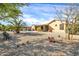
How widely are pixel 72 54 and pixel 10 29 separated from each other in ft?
2.04

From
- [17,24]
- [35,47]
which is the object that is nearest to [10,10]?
[17,24]

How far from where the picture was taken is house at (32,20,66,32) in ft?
5.51

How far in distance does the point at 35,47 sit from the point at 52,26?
25 centimetres

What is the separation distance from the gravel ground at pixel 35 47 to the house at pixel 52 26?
5cm

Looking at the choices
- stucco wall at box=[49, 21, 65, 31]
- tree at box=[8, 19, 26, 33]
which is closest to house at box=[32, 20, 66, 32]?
stucco wall at box=[49, 21, 65, 31]

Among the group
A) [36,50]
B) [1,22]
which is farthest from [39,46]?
[1,22]

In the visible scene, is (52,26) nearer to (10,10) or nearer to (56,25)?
(56,25)

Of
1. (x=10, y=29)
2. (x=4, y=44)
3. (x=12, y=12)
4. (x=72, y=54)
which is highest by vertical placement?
(x=12, y=12)

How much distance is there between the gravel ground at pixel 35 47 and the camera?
1.67 m

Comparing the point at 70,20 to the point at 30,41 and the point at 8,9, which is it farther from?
the point at 8,9

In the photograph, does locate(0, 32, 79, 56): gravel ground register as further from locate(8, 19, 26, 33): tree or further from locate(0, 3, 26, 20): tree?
locate(0, 3, 26, 20): tree

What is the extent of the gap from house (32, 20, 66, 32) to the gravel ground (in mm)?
54

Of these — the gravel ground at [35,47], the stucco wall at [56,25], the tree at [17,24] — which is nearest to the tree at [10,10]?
the tree at [17,24]

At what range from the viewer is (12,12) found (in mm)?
1729
